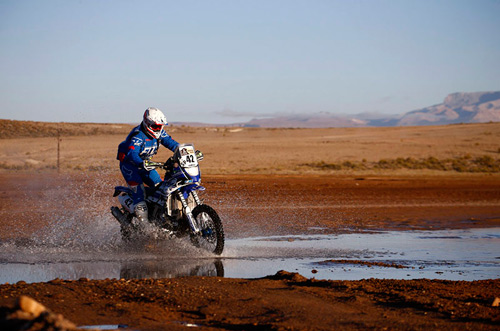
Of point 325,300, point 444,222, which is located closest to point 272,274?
point 325,300

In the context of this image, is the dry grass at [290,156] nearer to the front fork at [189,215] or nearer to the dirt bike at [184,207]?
the dirt bike at [184,207]

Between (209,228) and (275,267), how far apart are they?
1380mm

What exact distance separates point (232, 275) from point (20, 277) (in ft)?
8.66

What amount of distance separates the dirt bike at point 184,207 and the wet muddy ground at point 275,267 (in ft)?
1.11

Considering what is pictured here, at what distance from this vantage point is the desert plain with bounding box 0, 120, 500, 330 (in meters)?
6.12

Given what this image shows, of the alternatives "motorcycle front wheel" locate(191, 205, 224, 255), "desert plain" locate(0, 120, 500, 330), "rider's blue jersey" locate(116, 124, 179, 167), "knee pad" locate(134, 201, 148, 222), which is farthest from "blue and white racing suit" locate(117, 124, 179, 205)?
"desert plain" locate(0, 120, 500, 330)

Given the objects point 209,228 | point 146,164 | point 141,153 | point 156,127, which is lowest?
point 209,228

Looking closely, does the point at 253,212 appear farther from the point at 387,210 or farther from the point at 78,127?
the point at 78,127

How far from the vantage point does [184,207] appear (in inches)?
403

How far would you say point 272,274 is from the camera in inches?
343

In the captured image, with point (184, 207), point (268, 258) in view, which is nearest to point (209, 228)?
point (184, 207)

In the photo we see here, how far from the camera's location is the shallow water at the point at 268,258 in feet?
29.0

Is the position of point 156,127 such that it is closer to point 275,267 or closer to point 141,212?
point 141,212

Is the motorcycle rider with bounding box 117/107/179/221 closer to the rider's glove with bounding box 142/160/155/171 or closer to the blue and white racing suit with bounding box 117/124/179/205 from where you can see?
the blue and white racing suit with bounding box 117/124/179/205
